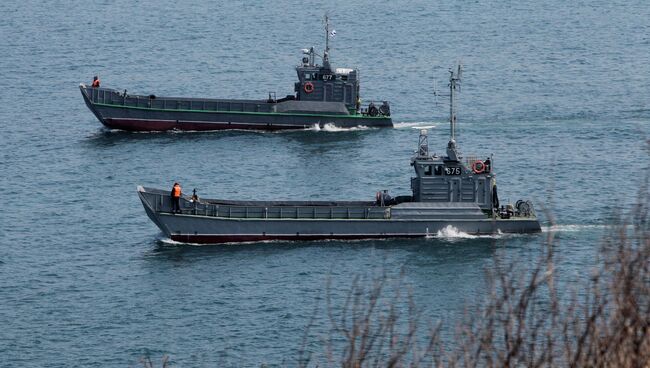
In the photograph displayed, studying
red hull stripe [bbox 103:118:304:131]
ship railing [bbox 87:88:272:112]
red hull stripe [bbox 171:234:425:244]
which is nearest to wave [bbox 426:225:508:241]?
red hull stripe [bbox 171:234:425:244]

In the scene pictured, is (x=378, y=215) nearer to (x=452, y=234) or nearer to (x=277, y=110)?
(x=452, y=234)

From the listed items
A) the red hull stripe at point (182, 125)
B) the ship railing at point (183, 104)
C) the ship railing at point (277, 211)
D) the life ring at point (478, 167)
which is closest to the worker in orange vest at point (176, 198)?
the ship railing at point (277, 211)

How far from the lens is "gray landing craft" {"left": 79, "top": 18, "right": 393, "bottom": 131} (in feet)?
360

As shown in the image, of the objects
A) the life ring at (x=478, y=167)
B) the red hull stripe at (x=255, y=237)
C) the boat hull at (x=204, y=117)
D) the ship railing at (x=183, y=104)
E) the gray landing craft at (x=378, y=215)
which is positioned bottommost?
the red hull stripe at (x=255, y=237)

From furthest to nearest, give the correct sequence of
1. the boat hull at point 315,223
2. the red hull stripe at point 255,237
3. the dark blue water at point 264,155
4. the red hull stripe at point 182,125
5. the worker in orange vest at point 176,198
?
1. the red hull stripe at point 182,125
2. the red hull stripe at point 255,237
3. the boat hull at point 315,223
4. the worker in orange vest at point 176,198
5. the dark blue water at point 264,155

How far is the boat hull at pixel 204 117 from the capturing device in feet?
360

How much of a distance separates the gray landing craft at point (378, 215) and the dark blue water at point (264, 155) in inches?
36.6

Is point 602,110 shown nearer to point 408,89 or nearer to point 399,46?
point 408,89

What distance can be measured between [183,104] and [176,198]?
35.4 meters

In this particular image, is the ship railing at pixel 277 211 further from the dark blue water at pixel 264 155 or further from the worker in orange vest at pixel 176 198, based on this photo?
the dark blue water at pixel 264 155

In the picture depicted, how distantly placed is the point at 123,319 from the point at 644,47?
325 feet

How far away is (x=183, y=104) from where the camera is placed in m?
111

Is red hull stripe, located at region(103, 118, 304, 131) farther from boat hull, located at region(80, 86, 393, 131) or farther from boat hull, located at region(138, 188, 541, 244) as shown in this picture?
boat hull, located at region(138, 188, 541, 244)

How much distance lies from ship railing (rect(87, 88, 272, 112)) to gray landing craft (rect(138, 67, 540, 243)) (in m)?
33.1
